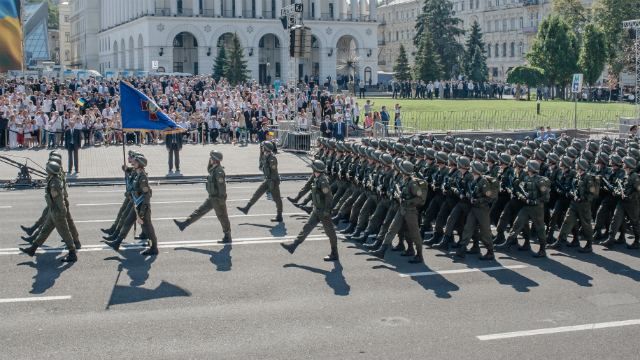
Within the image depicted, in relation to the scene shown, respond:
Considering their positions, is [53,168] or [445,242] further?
[445,242]

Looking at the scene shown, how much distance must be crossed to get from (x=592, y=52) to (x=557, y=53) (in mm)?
2745

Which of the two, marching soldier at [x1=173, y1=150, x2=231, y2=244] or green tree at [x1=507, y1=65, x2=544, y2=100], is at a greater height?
green tree at [x1=507, y1=65, x2=544, y2=100]

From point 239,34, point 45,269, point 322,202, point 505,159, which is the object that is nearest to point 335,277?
point 322,202

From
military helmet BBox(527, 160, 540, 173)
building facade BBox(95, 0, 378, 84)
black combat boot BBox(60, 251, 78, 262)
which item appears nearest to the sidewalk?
black combat boot BBox(60, 251, 78, 262)

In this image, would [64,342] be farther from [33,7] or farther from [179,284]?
[33,7]

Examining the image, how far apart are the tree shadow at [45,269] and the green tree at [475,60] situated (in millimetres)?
66863

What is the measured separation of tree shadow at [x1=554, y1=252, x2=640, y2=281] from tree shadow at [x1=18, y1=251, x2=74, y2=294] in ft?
26.8

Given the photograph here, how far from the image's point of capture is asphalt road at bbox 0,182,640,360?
29.8 ft

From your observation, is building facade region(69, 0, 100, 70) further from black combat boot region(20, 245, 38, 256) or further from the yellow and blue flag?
black combat boot region(20, 245, 38, 256)

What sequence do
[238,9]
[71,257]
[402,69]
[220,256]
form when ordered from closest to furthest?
[71,257], [220,256], [402,69], [238,9]

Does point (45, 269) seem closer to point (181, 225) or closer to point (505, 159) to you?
point (181, 225)

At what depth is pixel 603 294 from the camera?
448 inches

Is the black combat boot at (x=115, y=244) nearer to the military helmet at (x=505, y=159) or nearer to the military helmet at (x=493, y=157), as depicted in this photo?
the military helmet at (x=493, y=157)

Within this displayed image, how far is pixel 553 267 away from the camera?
1305cm
